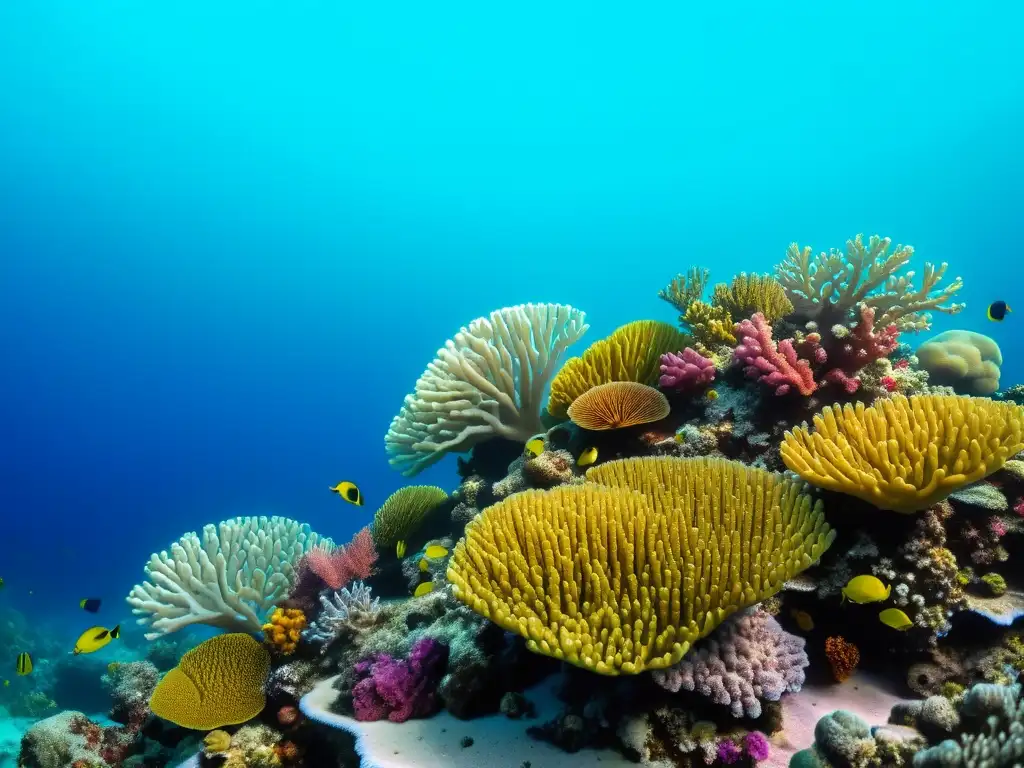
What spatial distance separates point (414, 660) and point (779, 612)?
2.49 m

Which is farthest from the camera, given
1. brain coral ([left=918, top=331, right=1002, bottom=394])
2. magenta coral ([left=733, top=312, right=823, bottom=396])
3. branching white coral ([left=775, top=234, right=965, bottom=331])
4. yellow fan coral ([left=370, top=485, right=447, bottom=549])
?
brain coral ([left=918, top=331, right=1002, bottom=394])

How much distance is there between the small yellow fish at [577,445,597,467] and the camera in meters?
4.90

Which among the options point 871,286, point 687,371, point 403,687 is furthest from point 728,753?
point 871,286

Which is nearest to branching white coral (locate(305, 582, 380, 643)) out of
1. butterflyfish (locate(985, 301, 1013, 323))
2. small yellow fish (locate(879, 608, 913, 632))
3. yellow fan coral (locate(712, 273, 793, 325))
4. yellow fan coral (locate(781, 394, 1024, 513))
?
yellow fan coral (locate(781, 394, 1024, 513))

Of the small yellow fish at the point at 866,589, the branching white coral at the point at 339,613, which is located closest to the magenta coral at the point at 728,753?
the small yellow fish at the point at 866,589

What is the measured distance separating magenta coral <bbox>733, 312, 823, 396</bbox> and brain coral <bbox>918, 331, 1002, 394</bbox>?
4.11 metres

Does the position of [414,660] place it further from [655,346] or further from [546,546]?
[655,346]

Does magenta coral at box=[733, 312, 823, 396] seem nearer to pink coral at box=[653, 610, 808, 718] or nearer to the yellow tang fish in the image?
pink coral at box=[653, 610, 808, 718]

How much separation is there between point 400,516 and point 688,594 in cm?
454

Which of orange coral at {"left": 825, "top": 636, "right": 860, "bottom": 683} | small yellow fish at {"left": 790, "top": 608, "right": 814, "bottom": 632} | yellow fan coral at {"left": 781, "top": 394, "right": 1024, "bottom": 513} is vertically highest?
yellow fan coral at {"left": 781, "top": 394, "right": 1024, "bottom": 513}

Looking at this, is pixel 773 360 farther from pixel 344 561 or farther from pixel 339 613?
pixel 344 561

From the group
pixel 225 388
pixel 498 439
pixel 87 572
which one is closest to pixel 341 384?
pixel 225 388

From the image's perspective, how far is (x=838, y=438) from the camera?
352 cm

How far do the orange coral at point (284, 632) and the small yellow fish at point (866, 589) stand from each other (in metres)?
4.38
